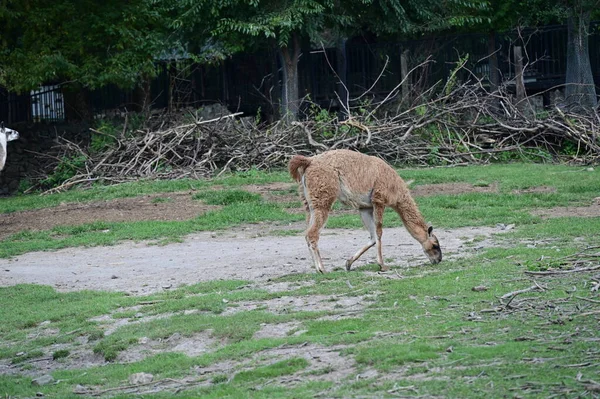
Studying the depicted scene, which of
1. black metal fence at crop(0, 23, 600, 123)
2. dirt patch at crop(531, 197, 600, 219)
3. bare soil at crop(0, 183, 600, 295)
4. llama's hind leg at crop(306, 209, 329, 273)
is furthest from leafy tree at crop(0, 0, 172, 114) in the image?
llama's hind leg at crop(306, 209, 329, 273)

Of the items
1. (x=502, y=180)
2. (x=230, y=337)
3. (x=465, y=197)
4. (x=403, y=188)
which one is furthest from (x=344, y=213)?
(x=230, y=337)

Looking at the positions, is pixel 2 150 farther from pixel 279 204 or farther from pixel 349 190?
pixel 349 190

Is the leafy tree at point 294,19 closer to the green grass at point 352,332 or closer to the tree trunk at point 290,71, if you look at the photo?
the tree trunk at point 290,71

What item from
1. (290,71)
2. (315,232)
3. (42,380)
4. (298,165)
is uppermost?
(290,71)

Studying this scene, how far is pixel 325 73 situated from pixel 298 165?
17.9 metres

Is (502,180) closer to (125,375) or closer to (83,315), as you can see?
(83,315)

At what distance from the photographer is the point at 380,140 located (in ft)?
66.8

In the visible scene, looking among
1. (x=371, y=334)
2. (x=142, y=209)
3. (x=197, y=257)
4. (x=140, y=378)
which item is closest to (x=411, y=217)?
(x=197, y=257)

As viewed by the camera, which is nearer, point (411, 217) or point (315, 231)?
point (315, 231)

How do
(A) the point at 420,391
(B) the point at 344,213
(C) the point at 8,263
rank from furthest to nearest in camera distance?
(B) the point at 344,213 < (C) the point at 8,263 < (A) the point at 420,391

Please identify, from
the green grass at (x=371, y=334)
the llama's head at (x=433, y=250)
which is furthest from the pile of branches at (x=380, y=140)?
the green grass at (x=371, y=334)

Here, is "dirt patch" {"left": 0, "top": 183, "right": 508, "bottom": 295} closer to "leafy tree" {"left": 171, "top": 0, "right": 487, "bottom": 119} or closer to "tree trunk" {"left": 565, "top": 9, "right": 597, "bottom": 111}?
"leafy tree" {"left": 171, "top": 0, "right": 487, "bottom": 119}

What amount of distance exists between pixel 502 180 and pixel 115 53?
442 inches

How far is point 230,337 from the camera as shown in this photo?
822 cm
